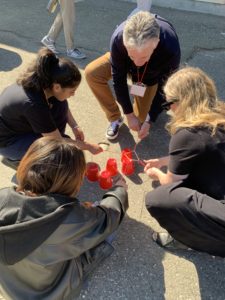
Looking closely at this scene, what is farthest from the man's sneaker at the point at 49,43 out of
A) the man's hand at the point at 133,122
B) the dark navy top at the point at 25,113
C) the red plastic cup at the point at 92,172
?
the red plastic cup at the point at 92,172

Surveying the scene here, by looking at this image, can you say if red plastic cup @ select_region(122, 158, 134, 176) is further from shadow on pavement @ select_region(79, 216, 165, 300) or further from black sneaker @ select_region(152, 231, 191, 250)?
black sneaker @ select_region(152, 231, 191, 250)

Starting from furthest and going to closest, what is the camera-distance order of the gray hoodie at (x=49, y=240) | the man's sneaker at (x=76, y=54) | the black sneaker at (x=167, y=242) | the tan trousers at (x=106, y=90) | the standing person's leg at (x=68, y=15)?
the man's sneaker at (x=76, y=54), the standing person's leg at (x=68, y=15), the tan trousers at (x=106, y=90), the black sneaker at (x=167, y=242), the gray hoodie at (x=49, y=240)

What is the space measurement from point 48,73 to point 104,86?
1.19 meters

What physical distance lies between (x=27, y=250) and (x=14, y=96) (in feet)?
3.99

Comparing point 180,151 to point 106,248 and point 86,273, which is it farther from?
point 86,273

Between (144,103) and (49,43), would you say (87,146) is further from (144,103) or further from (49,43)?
(49,43)

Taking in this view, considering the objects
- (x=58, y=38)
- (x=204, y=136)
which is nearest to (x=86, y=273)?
(x=204, y=136)

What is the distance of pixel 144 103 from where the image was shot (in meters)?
3.62

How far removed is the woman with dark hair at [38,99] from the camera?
2.43 meters

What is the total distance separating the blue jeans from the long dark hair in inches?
22.7

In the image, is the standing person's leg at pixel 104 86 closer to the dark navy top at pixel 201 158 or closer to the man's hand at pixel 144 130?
the man's hand at pixel 144 130

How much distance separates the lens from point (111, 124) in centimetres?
362

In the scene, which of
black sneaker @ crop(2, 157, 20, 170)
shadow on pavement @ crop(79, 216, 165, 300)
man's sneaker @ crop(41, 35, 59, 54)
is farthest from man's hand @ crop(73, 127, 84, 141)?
man's sneaker @ crop(41, 35, 59, 54)

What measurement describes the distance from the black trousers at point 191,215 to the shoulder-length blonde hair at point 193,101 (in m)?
0.41
